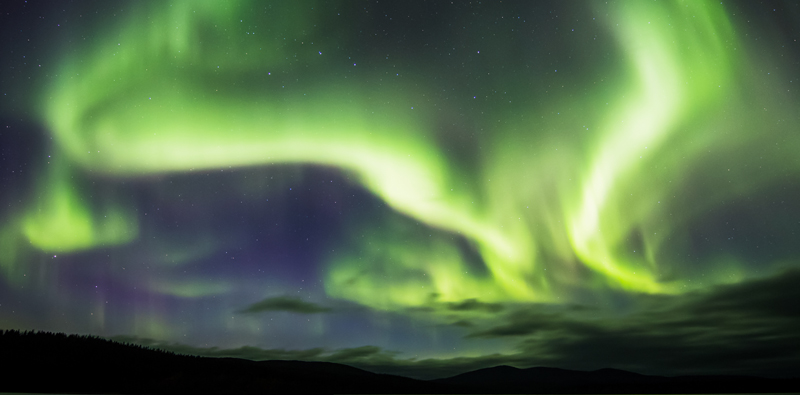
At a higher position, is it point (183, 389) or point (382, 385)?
point (183, 389)

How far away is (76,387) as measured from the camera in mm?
50312

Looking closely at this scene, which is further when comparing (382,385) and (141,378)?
(382,385)

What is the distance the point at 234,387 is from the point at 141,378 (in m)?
12.9

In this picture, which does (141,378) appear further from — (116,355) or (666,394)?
(666,394)

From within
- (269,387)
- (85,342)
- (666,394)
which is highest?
(85,342)

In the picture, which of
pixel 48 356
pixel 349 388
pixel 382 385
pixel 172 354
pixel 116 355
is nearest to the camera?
pixel 48 356

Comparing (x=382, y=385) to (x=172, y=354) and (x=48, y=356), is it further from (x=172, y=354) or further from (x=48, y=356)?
(x=48, y=356)

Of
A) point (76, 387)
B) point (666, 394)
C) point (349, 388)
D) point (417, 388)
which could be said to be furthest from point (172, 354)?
point (666, 394)

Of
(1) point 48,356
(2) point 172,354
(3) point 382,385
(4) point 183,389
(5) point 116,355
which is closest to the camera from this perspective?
(4) point 183,389

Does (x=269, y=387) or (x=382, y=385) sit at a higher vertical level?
(x=269, y=387)

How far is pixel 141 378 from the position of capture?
184 feet

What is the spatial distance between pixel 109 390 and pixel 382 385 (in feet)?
257

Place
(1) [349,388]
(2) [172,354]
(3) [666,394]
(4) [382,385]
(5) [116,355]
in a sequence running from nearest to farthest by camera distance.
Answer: (5) [116,355] → (2) [172,354] → (1) [349,388] → (4) [382,385] → (3) [666,394]

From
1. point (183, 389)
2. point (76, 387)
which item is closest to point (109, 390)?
point (76, 387)
